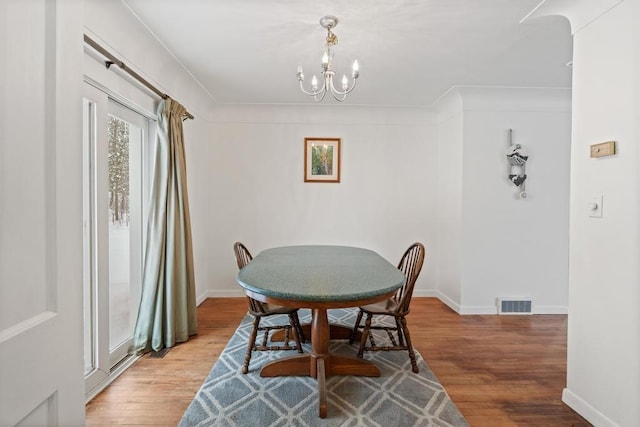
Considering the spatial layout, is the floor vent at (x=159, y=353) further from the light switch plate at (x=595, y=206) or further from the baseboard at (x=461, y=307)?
the light switch plate at (x=595, y=206)

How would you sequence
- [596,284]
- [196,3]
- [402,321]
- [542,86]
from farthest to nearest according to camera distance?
[542,86]
[402,321]
[196,3]
[596,284]

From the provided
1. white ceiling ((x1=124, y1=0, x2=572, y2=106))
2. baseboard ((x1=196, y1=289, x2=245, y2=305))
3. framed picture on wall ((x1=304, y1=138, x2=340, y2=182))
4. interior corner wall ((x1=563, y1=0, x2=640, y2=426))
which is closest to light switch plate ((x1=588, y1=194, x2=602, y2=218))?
interior corner wall ((x1=563, y1=0, x2=640, y2=426))

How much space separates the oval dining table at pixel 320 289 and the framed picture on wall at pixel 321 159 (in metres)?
1.63

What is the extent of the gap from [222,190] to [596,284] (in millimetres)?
3714

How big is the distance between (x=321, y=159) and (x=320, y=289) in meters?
2.64

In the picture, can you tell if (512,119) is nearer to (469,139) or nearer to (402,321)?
(469,139)

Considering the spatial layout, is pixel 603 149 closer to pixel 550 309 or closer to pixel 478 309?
pixel 478 309

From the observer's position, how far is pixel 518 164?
11.6 ft

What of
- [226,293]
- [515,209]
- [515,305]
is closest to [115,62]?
[226,293]

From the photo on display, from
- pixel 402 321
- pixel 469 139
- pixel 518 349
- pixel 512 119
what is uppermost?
pixel 512 119

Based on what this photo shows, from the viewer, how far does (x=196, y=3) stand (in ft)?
6.56

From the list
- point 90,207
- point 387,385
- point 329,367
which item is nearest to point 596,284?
point 387,385

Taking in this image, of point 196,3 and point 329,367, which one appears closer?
point 196,3

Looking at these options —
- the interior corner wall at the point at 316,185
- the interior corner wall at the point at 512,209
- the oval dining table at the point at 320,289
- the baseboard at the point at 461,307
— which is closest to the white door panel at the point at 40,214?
the oval dining table at the point at 320,289
